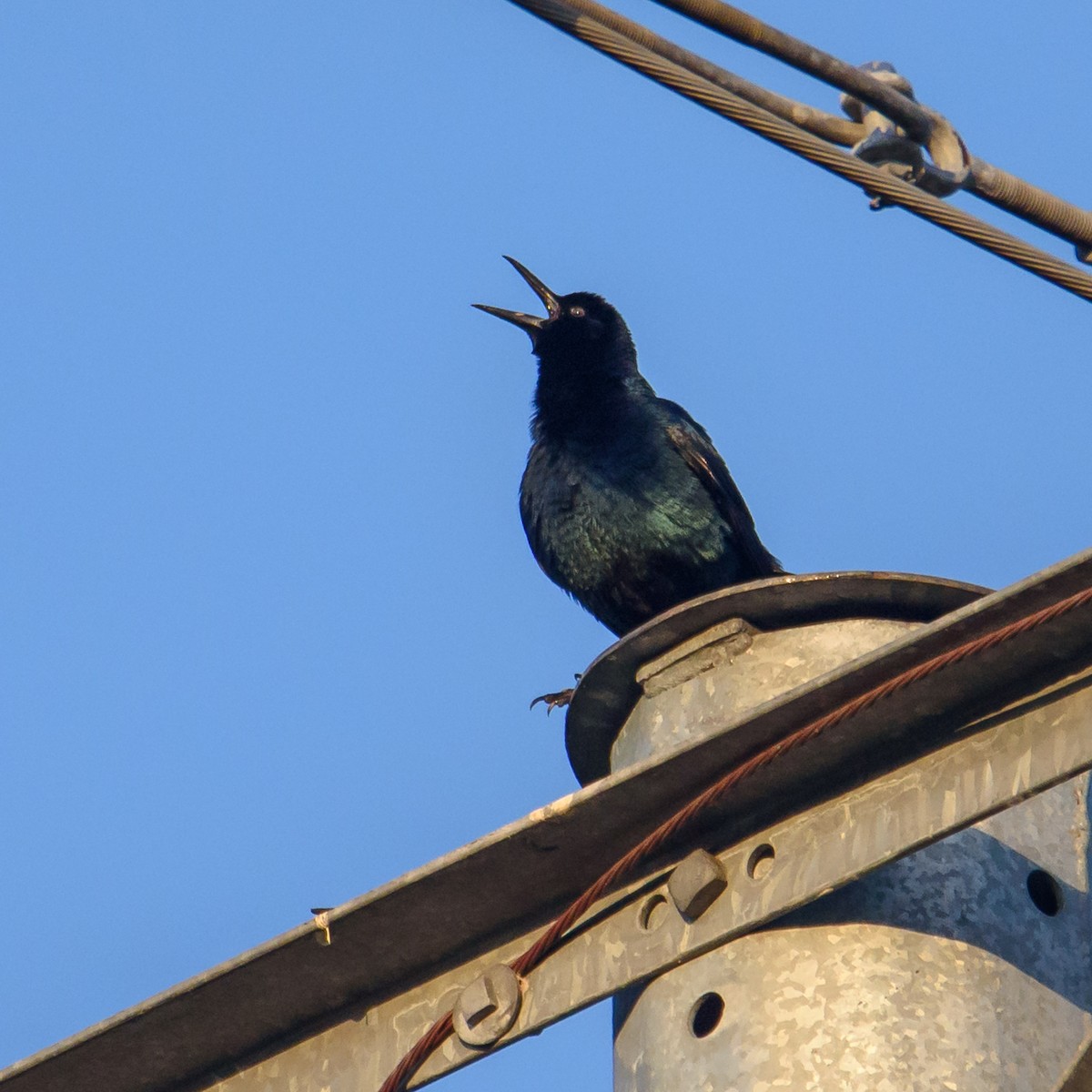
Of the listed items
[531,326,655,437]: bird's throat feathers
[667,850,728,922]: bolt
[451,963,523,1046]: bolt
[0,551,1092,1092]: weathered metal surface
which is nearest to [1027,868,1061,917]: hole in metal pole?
[0,551,1092,1092]: weathered metal surface

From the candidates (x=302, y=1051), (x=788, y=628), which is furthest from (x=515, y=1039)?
(x=788, y=628)

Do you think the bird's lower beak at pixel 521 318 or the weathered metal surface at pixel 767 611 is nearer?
the weathered metal surface at pixel 767 611

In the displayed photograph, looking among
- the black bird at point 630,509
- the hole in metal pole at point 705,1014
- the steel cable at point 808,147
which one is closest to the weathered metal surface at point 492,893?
the hole in metal pole at point 705,1014

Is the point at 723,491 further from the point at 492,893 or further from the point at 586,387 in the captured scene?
the point at 492,893

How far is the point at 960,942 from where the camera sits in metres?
2.91

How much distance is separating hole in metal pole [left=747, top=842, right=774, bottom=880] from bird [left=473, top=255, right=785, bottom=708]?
4.19 meters

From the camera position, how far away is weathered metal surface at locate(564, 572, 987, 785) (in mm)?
3512

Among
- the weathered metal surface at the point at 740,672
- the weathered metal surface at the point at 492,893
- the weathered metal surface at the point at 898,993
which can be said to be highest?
the weathered metal surface at the point at 740,672

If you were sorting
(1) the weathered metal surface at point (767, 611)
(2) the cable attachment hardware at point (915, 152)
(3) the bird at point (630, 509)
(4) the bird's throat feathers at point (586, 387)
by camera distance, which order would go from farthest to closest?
(4) the bird's throat feathers at point (586, 387) < (3) the bird at point (630, 509) < (1) the weathered metal surface at point (767, 611) < (2) the cable attachment hardware at point (915, 152)

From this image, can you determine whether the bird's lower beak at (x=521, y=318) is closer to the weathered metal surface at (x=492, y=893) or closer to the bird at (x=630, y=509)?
the bird at (x=630, y=509)

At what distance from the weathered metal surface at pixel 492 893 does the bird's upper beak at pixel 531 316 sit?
507 cm

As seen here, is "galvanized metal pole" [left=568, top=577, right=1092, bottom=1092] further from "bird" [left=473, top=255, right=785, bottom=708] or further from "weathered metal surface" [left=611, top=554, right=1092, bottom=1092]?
"bird" [left=473, top=255, right=785, bottom=708]

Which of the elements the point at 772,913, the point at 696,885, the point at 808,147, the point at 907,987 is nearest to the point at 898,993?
the point at 907,987

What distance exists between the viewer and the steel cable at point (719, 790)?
2.72m
